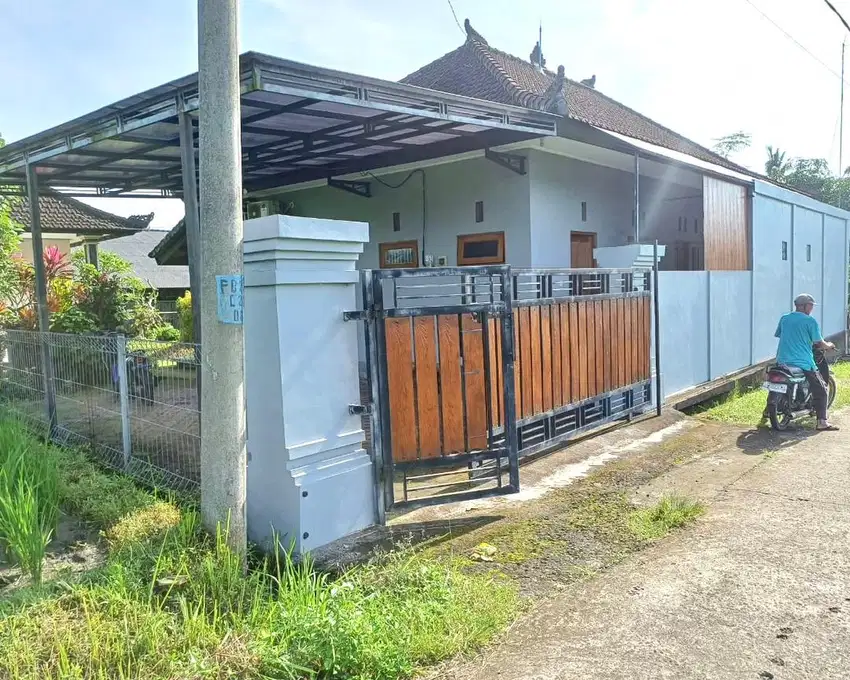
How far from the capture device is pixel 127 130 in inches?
246

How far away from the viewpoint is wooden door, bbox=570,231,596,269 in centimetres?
1062

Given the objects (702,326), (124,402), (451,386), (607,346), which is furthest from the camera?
(702,326)

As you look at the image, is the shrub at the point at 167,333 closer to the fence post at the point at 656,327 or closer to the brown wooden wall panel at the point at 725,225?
the fence post at the point at 656,327

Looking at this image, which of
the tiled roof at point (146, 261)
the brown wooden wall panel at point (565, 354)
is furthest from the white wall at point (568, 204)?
the tiled roof at point (146, 261)

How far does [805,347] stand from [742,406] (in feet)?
6.25

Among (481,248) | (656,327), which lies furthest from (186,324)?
(656,327)

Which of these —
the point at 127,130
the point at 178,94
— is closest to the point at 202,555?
the point at 178,94

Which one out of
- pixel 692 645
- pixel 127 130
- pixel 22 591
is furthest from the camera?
pixel 127 130

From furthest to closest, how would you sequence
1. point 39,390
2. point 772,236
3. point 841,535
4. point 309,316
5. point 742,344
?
point 772,236 < point 742,344 < point 39,390 < point 841,535 < point 309,316

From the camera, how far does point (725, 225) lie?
10719mm

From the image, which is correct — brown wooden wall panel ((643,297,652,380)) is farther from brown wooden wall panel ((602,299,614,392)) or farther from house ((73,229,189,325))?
house ((73,229,189,325))

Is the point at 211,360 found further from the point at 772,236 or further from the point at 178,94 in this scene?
the point at 772,236

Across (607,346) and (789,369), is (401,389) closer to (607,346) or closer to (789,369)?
(607,346)

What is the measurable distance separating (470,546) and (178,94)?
4261 mm
